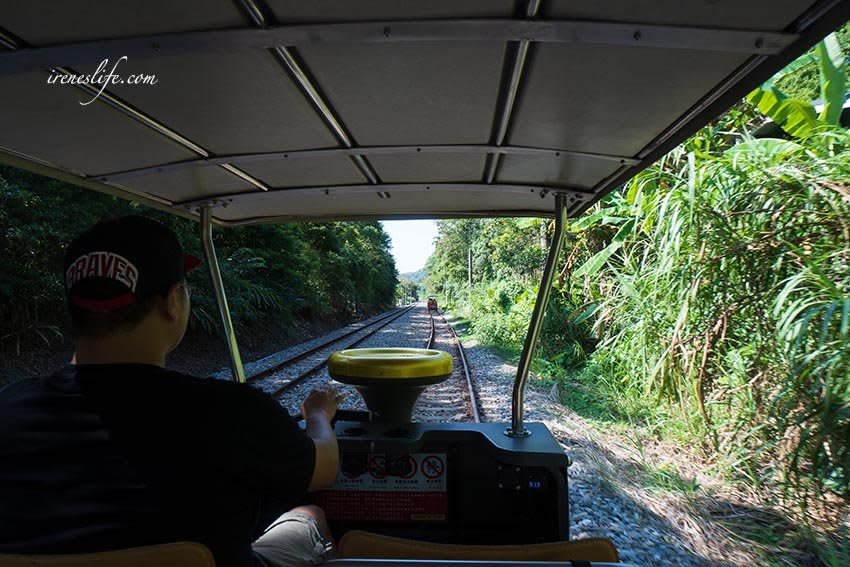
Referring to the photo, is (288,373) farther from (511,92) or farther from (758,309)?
(511,92)

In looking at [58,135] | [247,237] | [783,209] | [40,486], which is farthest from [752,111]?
[247,237]

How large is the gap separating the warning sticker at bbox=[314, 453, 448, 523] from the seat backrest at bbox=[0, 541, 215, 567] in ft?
4.68

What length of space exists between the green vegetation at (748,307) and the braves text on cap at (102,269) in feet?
14.1

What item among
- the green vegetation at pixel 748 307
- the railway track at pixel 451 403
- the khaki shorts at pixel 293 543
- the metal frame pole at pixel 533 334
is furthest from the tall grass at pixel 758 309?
the khaki shorts at pixel 293 543

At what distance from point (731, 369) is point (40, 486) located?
5280 millimetres

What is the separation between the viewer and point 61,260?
9.52 m

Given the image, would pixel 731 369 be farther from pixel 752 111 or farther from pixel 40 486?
pixel 40 486

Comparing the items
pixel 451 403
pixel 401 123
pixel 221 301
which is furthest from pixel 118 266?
pixel 451 403

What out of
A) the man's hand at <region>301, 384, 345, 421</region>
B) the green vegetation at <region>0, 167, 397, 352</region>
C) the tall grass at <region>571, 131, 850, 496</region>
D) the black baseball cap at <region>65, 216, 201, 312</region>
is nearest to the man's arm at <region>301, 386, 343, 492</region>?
the man's hand at <region>301, 384, 345, 421</region>

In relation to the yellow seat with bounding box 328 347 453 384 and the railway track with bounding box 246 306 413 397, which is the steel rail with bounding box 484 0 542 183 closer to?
the yellow seat with bounding box 328 347 453 384

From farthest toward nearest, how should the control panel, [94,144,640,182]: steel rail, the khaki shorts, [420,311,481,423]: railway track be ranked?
[420,311,481,423]: railway track, the control panel, [94,144,640,182]: steel rail, the khaki shorts

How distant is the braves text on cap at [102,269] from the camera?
1.26m

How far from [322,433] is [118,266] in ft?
2.67

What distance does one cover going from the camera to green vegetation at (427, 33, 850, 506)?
3.72 metres
